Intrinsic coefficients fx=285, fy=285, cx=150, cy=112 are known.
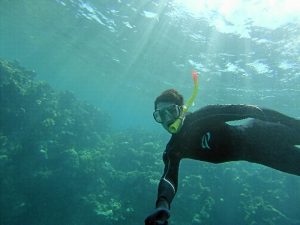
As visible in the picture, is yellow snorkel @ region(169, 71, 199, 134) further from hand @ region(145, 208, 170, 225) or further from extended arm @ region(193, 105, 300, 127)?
hand @ region(145, 208, 170, 225)

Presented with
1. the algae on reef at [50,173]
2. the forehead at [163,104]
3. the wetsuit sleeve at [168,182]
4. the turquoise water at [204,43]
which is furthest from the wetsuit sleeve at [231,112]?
the turquoise water at [204,43]

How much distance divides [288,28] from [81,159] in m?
14.8

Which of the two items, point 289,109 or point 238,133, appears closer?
point 238,133

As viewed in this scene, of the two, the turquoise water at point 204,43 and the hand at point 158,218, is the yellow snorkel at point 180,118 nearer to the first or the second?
the hand at point 158,218

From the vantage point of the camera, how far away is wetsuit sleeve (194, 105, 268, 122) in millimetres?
4645

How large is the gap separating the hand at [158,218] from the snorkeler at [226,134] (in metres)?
1.60

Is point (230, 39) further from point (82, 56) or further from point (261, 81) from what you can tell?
point (82, 56)

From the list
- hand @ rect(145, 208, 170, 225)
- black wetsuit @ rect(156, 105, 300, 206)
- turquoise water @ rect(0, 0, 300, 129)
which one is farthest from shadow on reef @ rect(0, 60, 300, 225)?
hand @ rect(145, 208, 170, 225)

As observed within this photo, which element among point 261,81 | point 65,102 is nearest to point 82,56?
point 65,102

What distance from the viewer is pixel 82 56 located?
143 ft

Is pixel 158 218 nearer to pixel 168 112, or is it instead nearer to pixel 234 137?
pixel 168 112

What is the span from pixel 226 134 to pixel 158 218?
2380mm

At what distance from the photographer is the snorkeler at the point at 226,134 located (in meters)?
4.44

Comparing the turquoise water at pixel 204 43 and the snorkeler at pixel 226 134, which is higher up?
the turquoise water at pixel 204 43
